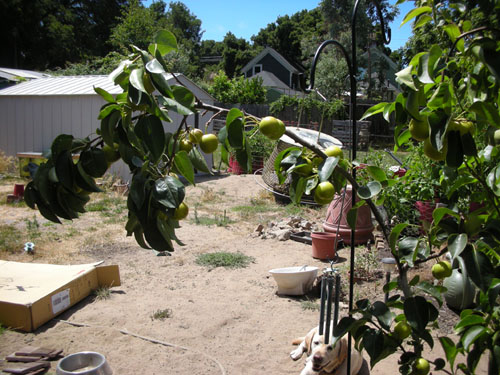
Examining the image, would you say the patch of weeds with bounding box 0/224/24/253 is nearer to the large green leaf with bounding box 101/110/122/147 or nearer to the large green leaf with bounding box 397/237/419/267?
the large green leaf with bounding box 101/110/122/147

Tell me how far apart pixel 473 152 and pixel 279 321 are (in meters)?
2.76

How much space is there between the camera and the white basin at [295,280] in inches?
147

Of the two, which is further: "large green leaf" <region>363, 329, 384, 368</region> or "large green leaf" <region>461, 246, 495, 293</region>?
"large green leaf" <region>363, 329, 384, 368</region>

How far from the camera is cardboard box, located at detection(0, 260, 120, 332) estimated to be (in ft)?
10.1

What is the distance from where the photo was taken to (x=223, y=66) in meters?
41.3

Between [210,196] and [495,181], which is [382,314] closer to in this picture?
[495,181]

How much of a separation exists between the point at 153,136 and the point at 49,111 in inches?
365

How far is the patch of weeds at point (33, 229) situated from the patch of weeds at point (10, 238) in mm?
116

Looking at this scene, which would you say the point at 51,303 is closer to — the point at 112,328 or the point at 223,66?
the point at 112,328

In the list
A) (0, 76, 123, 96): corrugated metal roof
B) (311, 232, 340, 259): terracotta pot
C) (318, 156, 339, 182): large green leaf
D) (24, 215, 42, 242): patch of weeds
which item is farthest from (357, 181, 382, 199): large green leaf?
(0, 76, 123, 96): corrugated metal roof

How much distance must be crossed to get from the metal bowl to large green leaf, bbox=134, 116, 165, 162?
6.41 feet

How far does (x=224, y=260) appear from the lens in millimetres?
4664

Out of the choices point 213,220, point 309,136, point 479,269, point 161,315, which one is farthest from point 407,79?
point 213,220

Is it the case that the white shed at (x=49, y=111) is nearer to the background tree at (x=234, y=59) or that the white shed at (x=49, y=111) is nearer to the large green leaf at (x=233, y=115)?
the large green leaf at (x=233, y=115)
